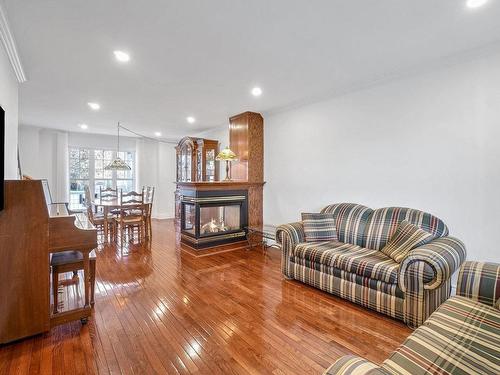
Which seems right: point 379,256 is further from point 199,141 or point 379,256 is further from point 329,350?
point 199,141

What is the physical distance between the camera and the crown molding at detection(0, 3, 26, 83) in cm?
210

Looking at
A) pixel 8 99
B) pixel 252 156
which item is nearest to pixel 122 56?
pixel 8 99

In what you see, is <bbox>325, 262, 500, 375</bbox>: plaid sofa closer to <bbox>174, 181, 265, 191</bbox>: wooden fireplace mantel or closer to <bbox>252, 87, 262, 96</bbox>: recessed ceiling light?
<bbox>252, 87, 262, 96</bbox>: recessed ceiling light

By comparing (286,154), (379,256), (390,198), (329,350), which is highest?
(286,154)

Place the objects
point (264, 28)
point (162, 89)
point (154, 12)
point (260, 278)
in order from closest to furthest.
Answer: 1. point (154, 12)
2. point (264, 28)
3. point (260, 278)
4. point (162, 89)

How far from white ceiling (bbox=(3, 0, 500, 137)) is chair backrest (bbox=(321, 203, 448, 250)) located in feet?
5.46

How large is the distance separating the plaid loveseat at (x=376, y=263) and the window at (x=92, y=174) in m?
5.91

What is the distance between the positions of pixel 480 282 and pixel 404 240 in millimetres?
835

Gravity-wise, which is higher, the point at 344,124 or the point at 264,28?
the point at 264,28

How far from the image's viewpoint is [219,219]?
4.70m

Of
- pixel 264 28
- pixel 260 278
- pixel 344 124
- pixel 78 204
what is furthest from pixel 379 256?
Result: pixel 78 204

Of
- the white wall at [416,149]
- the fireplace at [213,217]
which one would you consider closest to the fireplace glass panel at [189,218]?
the fireplace at [213,217]

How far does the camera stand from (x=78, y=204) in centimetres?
711

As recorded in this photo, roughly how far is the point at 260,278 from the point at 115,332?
1.68m
